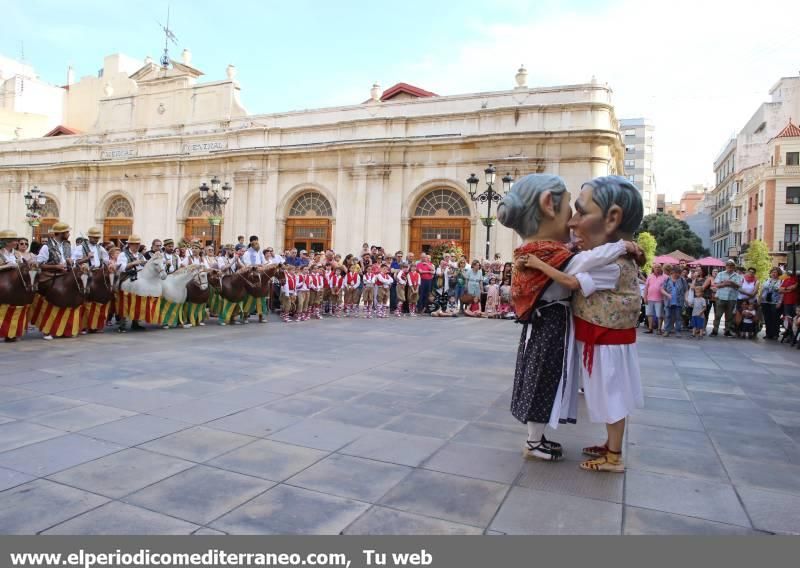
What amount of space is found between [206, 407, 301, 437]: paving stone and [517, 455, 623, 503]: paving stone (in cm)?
193

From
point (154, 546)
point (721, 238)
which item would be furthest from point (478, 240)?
point (721, 238)

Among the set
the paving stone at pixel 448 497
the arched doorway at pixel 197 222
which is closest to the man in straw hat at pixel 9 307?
the paving stone at pixel 448 497

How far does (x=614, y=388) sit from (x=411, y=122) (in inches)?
873

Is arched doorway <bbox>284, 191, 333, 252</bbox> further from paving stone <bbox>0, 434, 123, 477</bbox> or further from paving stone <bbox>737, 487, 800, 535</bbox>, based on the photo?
paving stone <bbox>737, 487, 800, 535</bbox>

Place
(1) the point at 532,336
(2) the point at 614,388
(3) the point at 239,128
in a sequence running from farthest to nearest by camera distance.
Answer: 1. (3) the point at 239,128
2. (1) the point at 532,336
3. (2) the point at 614,388

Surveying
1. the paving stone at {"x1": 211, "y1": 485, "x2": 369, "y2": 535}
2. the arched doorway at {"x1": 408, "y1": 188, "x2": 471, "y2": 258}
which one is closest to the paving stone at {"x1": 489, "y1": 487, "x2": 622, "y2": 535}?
the paving stone at {"x1": 211, "y1": 485, "x2": 369, "y2": 535}

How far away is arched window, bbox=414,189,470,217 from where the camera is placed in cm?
2416

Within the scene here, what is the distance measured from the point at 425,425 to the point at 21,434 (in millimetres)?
2976

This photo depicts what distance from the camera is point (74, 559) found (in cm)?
252

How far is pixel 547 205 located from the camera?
3910 millimetres

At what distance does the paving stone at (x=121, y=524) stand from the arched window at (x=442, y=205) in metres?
21.7

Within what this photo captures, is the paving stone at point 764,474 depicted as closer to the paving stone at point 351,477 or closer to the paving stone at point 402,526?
the paving stone at point 402,526

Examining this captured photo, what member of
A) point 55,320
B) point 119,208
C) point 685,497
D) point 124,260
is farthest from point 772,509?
point 119,208

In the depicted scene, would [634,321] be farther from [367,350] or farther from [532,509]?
[367,350]
